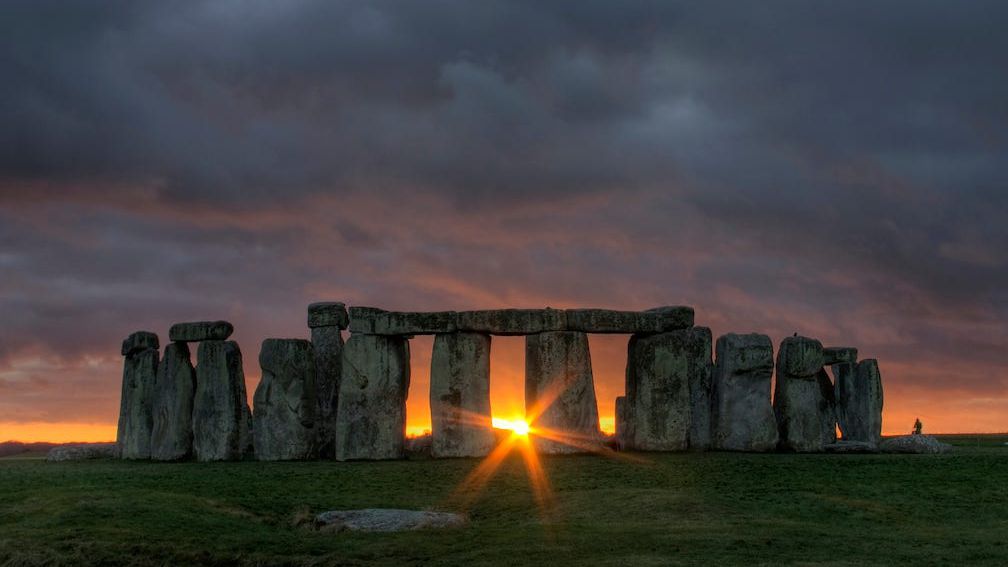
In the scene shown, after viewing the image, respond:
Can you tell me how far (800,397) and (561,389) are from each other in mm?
6258

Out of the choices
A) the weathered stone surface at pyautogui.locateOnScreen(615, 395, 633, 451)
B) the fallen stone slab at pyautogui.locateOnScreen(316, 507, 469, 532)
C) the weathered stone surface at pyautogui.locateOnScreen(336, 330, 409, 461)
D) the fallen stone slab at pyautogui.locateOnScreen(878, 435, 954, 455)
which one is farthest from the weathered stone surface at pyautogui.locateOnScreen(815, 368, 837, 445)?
the fallen stone slab at pyautogui.locateOnScreen(316, 507, 469, 532)

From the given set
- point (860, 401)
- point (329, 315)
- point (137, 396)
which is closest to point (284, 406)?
point (329, 315)

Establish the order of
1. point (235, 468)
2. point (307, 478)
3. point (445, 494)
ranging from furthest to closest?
point (235, 468), point (307, 478), point (445, 494)

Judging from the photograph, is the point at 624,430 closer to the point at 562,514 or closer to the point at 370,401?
the point at 370,401

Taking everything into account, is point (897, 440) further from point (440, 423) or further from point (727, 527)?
point (727, 527)

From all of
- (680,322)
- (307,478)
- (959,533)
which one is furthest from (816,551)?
(680,322)

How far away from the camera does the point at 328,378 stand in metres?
29.6

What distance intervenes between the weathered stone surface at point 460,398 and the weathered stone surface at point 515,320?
1.32 ft

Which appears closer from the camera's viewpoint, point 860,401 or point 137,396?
point 137,396

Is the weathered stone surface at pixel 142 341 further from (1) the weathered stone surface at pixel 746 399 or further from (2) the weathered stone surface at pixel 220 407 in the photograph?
(1) the weathered stone surface at pixel 746 399

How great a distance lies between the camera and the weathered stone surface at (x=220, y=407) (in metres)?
29.1

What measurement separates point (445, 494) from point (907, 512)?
25.7ft

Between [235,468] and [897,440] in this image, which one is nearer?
[235,468]

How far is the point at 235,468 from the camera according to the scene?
26.1 meters
